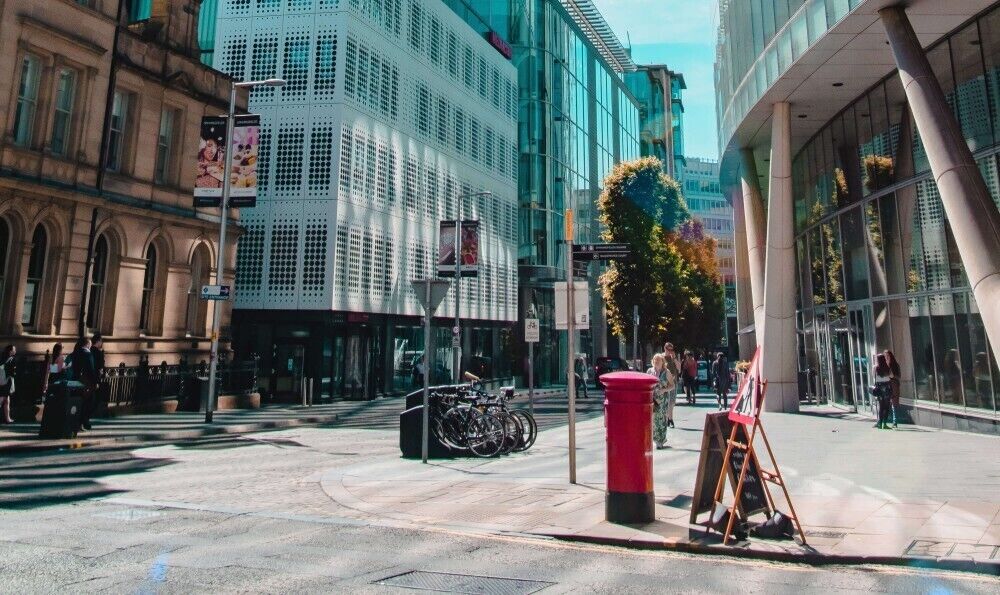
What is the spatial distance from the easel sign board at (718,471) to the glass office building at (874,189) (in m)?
9.62

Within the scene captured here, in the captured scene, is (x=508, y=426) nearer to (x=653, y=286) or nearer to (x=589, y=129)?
(x=653, y=286)

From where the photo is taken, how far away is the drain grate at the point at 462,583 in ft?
15.7

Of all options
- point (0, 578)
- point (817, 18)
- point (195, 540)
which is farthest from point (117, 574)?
point (817, 18)

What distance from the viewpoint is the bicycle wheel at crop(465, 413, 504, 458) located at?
1230cm

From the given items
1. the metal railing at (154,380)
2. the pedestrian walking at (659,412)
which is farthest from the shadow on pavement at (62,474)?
the pedestrian walking at (659,412)

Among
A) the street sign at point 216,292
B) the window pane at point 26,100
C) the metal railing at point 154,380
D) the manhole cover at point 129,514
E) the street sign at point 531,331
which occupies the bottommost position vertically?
the manhole cover at point 129,514

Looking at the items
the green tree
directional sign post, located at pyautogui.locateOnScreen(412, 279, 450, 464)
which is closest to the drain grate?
directional sign post, located at pyautogui.locateOnScreen(412, 279, 450, 464)

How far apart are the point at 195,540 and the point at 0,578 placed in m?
1.64

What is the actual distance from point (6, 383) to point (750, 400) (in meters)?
15.8

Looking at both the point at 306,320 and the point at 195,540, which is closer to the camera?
the point at 195,540

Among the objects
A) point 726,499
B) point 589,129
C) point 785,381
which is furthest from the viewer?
point 589,129

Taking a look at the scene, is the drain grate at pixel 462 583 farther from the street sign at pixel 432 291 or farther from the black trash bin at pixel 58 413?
the black trash bin at pixel 58 413

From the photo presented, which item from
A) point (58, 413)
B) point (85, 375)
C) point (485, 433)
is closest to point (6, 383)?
point (85, 375)

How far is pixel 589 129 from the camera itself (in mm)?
56406
